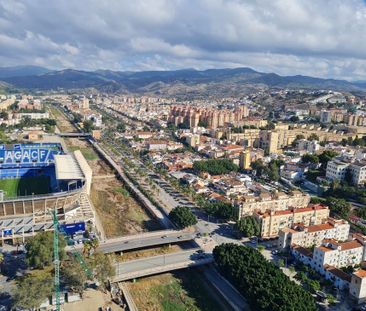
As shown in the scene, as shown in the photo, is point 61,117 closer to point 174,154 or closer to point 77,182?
point 174,154

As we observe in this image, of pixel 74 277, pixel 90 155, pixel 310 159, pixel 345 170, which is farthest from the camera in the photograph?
pixel 90 155

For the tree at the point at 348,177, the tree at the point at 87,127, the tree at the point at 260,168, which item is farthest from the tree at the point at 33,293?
the tree at the point at 87,127

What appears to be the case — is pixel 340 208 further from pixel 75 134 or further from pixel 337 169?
pixel 75 134

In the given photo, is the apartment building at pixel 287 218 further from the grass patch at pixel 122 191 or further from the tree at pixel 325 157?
the tree at pixel 325 157

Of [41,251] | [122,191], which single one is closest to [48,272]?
[41,251]

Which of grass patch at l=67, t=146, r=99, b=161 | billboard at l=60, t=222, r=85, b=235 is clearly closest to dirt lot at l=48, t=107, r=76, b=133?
grass patch at l=67, t=146, r=99, b=161
